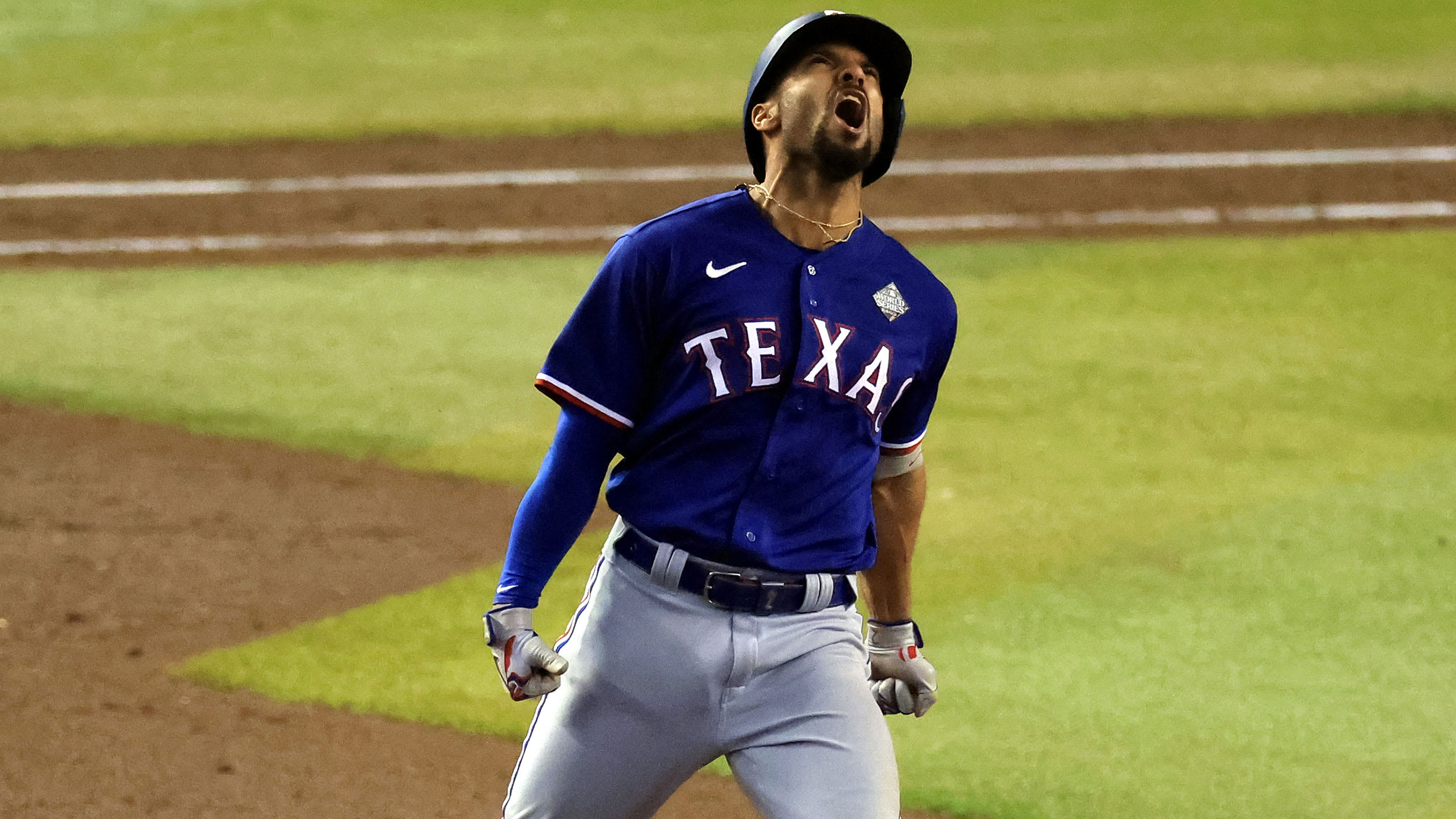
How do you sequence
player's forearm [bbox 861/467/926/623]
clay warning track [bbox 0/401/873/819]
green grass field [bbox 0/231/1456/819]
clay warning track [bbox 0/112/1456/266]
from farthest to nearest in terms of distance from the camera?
clay warning track [bbox 0/112/1456/266] < green grass field [bbox 0/231/1456/819] < clay warning track [bbox 0/401/873/819] < player's forearm [bbox 861/467/926/623]

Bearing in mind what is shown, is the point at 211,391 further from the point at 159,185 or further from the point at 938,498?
the point at 159,185

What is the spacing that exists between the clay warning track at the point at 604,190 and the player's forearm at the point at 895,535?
26.9 feet

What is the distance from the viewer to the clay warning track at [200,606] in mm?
5176

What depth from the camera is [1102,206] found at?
40.9 feet

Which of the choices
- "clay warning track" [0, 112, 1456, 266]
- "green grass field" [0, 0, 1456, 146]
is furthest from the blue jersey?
"green grass field" [0, 0, 1456, 146]

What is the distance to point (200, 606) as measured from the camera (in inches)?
256

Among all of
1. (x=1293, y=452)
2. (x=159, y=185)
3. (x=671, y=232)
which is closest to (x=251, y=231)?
(x=159, y=185)

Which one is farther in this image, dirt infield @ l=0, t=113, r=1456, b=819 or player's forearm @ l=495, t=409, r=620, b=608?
dirt infield @ l=0, t=113, r=1456, b=819

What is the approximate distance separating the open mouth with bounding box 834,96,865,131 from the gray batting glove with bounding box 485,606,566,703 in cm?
105

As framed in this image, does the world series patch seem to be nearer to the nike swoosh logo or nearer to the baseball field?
the nike swoosh logo

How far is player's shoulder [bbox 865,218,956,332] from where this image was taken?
3.51 metres

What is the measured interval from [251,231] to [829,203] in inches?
369

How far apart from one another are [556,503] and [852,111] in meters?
0.88

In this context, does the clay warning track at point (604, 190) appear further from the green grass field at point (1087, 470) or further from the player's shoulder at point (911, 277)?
the player's shoulder at point (911, 277)
